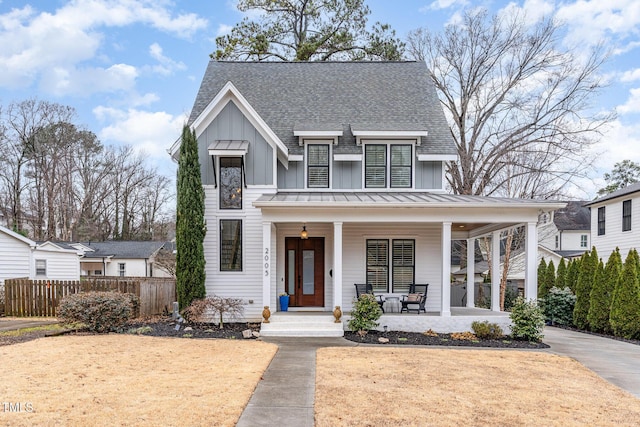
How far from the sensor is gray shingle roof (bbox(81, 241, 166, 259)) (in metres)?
31.5

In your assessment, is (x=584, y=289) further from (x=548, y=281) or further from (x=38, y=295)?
(x=38, y=295)

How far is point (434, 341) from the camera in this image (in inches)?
436

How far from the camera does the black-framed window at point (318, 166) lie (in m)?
14.9

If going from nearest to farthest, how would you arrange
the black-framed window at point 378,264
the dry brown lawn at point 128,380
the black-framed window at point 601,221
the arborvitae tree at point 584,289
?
the dry brown lawn at point 128,380, the black-framed window at point 378,264, the arborvitae tree at point 584,289, the black-framed window at point 601,221

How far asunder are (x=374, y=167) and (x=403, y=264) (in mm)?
3376

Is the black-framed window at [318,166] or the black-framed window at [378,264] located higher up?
the black-framed window at [318,166]

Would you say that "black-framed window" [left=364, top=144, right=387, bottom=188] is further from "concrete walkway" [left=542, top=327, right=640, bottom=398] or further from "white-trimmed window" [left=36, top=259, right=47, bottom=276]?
"white-trimmed window" [left=36, top=259, right=47, bottom=276]

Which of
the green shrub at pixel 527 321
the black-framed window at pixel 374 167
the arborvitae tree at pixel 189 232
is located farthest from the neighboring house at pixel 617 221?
the arborvitae tree at pixel 189 232

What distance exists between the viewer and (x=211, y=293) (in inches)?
531

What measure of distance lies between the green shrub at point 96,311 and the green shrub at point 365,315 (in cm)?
613

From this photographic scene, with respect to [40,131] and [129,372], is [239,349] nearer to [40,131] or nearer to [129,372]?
[129,372]

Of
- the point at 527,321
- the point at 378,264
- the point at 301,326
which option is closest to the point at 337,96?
the point at 378,264

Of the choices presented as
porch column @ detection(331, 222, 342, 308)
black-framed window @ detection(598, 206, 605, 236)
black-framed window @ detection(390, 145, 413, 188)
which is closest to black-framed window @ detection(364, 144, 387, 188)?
black-framed window @ detection(390, 145, 413, 188)

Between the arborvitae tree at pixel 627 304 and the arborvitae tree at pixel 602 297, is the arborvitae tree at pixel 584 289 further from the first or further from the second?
the arborvitae tree at pixel 627 304
